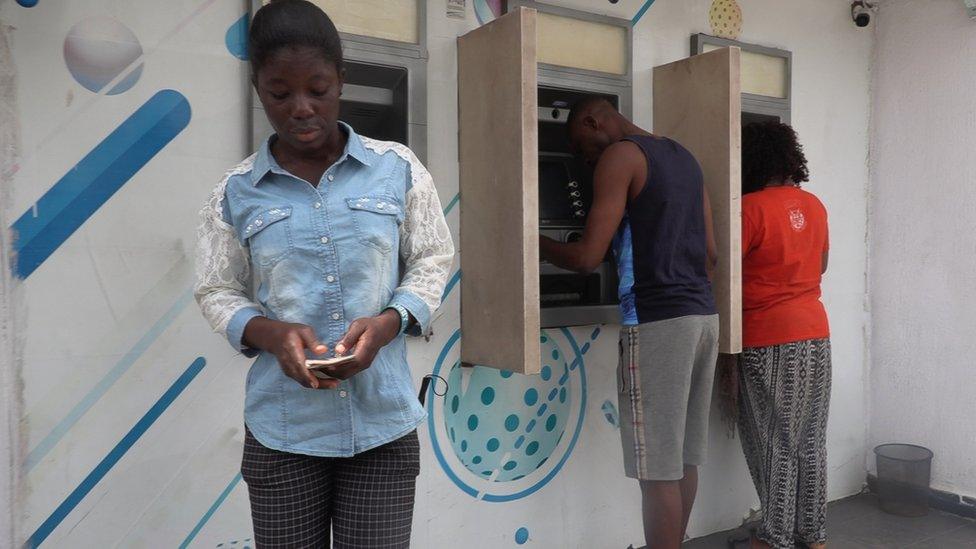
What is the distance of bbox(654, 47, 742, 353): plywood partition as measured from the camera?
2811 mm

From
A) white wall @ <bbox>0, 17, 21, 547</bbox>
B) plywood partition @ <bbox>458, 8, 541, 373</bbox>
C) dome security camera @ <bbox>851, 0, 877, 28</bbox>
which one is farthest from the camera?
dome security camera @ <bbox>851, 0, 877, 28</bbox>

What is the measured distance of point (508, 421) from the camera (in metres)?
2.92

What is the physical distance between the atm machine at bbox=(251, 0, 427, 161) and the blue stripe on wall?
53cm

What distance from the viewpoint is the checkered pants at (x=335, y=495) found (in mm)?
1451

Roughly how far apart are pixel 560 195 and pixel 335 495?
178 cm

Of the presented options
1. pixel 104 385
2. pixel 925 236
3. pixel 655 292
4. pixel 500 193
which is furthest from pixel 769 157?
pixel 104 385

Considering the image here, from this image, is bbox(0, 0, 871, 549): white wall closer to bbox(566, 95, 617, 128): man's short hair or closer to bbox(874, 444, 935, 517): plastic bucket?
bbox(566, 95, 617, 128): man's short hair

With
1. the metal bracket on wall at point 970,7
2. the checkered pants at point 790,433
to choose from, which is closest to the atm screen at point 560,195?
the checkered pants at point 790,433

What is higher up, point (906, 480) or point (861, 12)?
point (861, 12)

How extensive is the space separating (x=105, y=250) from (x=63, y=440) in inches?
20.8

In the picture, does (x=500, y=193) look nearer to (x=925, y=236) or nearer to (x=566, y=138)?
(x=566, y=138)

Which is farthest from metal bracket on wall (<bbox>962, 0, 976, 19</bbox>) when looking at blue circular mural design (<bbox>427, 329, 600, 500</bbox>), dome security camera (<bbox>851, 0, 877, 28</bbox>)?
blue circular mural design (<bbox>427, 329, 600, 500</bbox>)

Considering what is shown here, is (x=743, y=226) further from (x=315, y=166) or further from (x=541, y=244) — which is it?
(x=315, y=166)

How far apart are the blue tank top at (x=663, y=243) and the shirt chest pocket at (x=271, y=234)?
4.45ft
